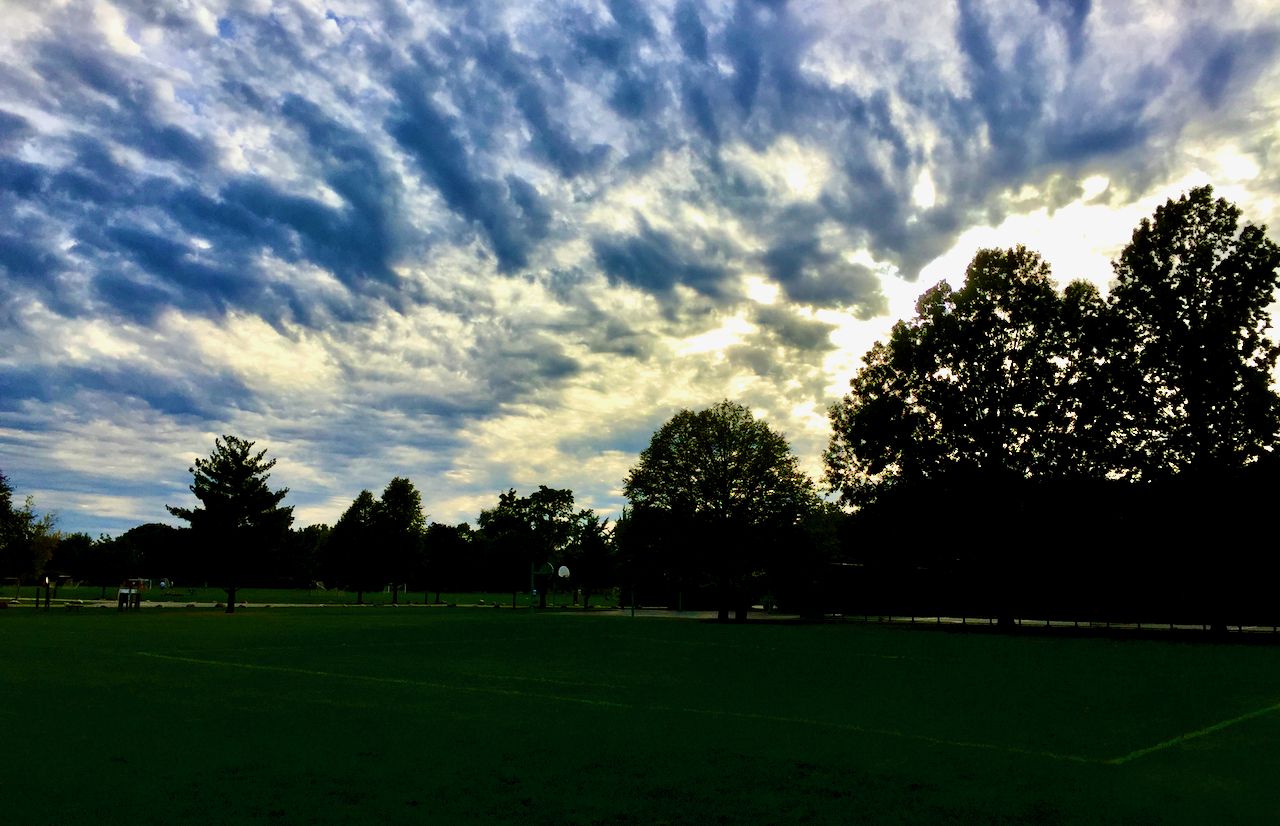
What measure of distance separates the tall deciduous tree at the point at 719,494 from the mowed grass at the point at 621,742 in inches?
1146

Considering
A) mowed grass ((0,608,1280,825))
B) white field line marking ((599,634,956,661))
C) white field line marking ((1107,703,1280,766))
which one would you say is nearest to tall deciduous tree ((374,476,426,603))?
white field line marking ((599,634,956,661))

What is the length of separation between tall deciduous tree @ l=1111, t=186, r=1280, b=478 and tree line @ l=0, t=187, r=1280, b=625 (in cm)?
8

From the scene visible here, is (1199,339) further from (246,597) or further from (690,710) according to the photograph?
(246,597)

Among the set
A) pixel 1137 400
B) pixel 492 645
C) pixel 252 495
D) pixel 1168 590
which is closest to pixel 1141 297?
pixel 1137 400

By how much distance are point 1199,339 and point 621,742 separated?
33.3 m

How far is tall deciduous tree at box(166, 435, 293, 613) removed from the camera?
5144 centimetres

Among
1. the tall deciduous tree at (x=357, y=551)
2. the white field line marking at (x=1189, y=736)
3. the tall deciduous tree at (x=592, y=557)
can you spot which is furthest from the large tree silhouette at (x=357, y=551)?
the white field line marking at (x=1189, y=736)

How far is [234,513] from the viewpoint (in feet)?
172

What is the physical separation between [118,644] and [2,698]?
11231mm

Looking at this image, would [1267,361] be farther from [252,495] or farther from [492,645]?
[252,495]

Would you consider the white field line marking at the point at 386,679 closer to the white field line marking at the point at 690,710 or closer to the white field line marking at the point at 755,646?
the white field line marking at the point at 690,710

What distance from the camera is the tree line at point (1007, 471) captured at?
105ft

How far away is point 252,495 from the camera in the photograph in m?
52.9

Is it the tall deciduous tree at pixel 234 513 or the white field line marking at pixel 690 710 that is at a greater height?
the tall deciduous tree at pixel 234 513
